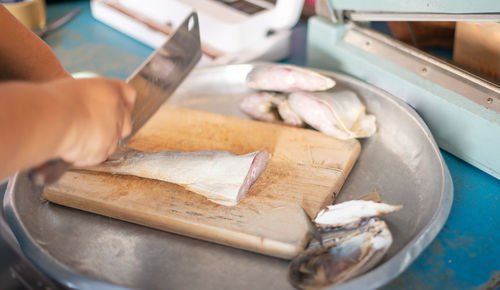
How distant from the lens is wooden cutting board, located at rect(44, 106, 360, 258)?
2.79 ft

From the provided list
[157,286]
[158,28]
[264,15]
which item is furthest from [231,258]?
[158,28]

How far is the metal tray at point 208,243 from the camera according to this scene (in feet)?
2.54

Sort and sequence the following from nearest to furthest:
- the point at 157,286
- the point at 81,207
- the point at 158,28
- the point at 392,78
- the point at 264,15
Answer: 1. the point at 157,286
2. the point at 81,207
3. the point at 392,78
4. the point at 264,15
5. the point at 158,28

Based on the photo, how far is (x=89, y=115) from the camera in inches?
26.0

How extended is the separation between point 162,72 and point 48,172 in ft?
1.24

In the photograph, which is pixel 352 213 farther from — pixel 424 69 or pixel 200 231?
pixel 424 69

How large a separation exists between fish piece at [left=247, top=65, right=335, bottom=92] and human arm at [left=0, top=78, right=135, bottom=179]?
0.51 meters

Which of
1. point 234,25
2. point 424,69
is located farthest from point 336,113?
point 234,25

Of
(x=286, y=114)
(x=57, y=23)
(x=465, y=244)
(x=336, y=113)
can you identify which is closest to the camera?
(x=465, y=244)

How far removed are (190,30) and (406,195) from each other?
614 millimetres

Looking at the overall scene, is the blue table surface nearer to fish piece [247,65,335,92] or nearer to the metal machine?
the metal machine

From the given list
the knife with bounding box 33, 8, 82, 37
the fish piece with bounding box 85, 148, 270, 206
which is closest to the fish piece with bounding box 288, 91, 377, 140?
the fish piece with bounding box 85, 148, 270, 206

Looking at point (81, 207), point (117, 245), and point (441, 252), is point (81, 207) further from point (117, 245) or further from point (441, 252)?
point (441, 252)

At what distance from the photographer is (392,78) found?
1142mm
